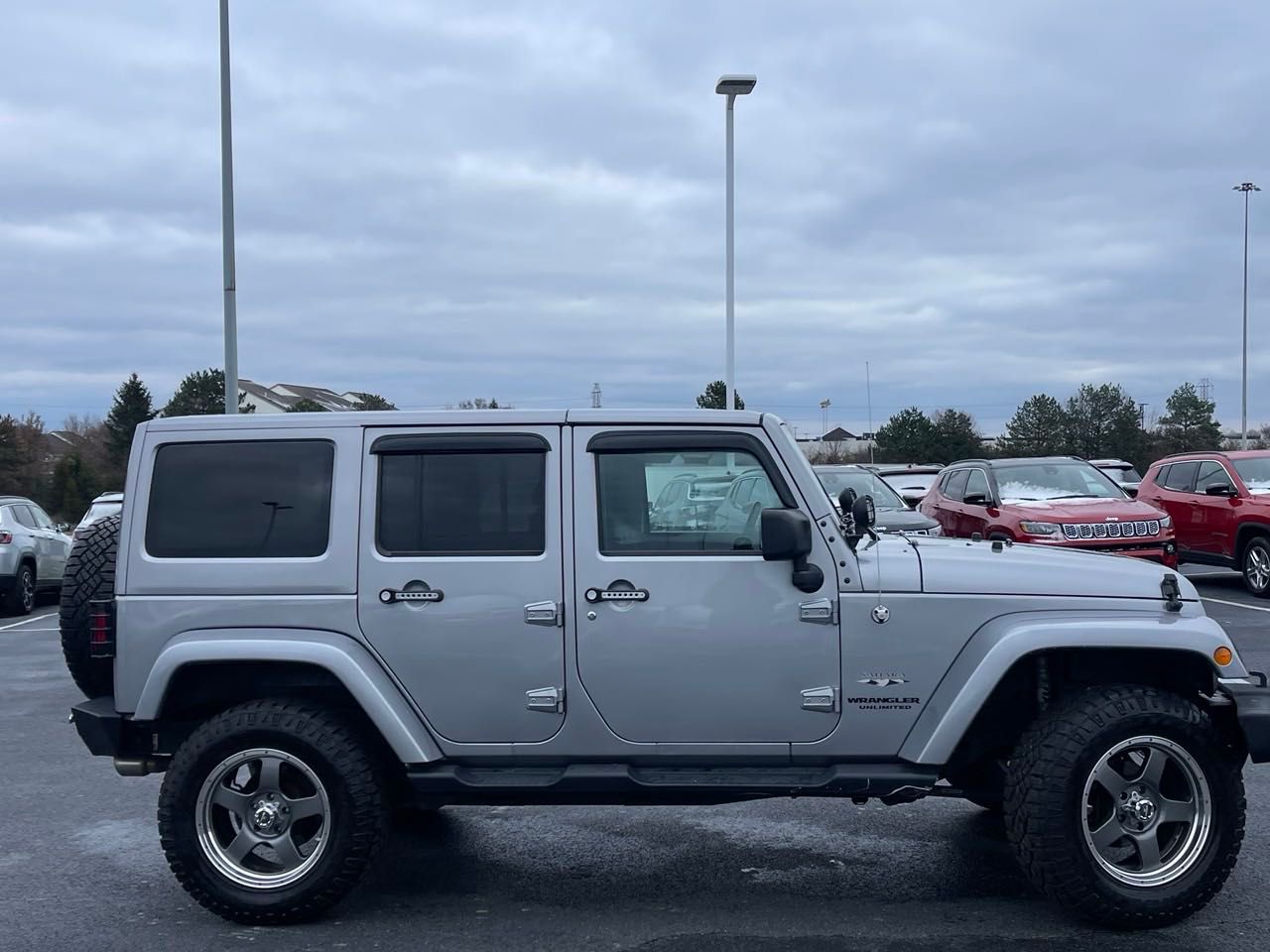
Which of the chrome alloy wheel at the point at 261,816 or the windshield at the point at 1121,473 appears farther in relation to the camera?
the windshield at the point at 1121,473

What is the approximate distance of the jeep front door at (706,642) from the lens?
4848 millimetres

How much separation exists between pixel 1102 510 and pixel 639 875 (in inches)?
402

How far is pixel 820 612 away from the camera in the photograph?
15.9 ft

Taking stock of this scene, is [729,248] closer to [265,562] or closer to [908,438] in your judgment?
[265,562]

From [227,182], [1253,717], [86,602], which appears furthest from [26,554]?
[1253,717]

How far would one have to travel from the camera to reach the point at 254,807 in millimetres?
4973

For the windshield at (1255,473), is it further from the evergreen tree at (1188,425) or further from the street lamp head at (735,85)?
the evergreen tree at (1188,425)

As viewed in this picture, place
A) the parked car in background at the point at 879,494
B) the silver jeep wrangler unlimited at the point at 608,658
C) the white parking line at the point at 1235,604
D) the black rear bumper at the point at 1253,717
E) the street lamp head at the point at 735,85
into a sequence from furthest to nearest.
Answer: the street lamp head at the point at 735,85 → the parked car in background at the point at 879,494 → the white parking line at the point at 1235,604 → the silver jeep wrangler unlimited at the point at 608,658 → the black rear bumper at the point at 1253,717

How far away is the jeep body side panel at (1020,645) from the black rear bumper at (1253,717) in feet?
0.27

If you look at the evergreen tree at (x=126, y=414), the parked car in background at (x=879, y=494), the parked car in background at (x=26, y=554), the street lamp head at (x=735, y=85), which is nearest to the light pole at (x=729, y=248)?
the street lamp head at (x=735, y=85)

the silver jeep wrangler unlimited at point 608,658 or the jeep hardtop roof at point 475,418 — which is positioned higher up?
the jeep hardtop roof at point 475,418

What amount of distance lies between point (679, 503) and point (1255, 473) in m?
12.9

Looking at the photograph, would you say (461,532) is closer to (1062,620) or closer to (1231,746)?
(1062,620)

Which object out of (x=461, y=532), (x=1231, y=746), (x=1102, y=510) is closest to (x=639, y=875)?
(x=461, y=532)
